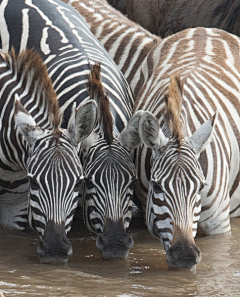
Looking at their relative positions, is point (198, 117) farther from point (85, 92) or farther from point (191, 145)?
point (85, 92)

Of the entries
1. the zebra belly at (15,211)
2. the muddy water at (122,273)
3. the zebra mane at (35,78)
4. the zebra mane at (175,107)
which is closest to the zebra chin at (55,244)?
the muddy water at (122,273)

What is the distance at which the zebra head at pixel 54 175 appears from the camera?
196 inches

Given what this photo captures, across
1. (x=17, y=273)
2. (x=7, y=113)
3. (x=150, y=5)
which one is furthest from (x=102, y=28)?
(x=17, y=273)

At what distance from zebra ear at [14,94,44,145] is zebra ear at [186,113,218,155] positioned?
1.35 m

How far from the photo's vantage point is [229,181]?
6.33 meters

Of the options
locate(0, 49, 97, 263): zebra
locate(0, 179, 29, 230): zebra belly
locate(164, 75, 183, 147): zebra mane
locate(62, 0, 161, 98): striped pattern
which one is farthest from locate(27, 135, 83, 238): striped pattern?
locate(62, 0, 161, 98): striped pattern

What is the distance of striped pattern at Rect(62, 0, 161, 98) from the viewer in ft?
27.0

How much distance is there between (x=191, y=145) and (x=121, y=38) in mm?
3719

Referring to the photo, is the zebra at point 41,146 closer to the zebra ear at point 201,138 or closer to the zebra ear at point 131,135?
the zebra ear at point 131,135

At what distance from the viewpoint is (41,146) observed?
5.29m

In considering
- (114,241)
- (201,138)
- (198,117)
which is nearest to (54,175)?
(114,241)

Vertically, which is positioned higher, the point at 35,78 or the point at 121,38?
the point at 35,78

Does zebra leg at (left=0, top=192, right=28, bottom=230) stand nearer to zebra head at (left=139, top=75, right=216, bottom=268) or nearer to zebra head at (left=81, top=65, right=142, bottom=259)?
zebra head at (left=81, top=65, right=142, bottom=259)

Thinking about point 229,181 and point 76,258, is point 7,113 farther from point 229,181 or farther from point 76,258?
Answer: point 229,181
